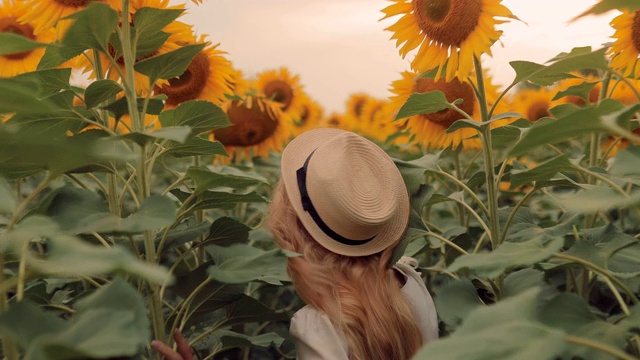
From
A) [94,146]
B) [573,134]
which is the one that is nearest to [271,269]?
[94,146]

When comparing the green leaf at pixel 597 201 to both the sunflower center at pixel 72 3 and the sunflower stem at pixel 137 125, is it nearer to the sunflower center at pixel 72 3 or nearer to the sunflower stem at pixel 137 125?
the sunflower stem at pixel 137 125

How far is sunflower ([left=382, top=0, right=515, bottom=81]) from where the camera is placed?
74.5 inches

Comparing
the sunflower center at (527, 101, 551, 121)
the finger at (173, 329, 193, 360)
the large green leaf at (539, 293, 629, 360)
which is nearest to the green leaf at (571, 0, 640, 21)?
the large green leaf at (539, 293, 629, 360)

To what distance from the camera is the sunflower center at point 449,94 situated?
2.64 metres

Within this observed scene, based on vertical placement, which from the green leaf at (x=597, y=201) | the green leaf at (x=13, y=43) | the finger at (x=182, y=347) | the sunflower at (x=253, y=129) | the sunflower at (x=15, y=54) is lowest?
the sunflower at (x=253, y=129)

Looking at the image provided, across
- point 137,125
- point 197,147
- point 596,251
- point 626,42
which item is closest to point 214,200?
point 197,147

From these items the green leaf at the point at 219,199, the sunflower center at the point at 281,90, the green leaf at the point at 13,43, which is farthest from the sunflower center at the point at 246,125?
the green leaf at the point at 13,43

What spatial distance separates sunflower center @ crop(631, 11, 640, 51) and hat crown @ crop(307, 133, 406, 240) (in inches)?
29.7

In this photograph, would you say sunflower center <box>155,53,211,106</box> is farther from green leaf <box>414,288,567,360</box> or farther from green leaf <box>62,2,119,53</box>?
green leaf <box>414,288,567,360</box>

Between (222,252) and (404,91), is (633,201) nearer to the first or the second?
(222,252)

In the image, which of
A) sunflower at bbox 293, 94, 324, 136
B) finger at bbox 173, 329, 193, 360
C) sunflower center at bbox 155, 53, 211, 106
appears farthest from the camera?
sunflower at bbox 293, 94, 324, 136

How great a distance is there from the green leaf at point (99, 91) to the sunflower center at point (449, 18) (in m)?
0.84

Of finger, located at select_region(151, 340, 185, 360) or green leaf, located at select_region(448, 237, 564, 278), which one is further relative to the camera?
finger, located at select_region(151, 340, 185, 360)

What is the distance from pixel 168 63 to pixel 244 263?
0.50 metres
